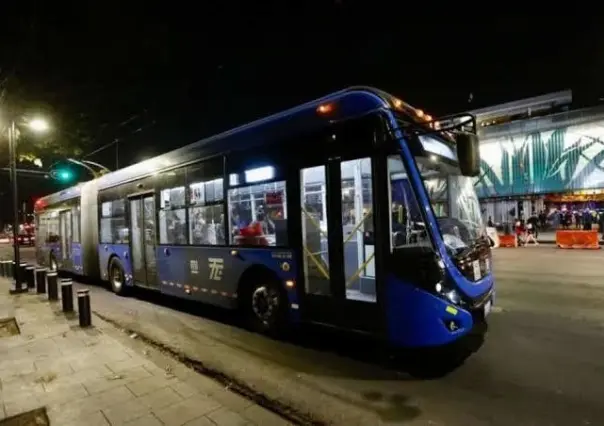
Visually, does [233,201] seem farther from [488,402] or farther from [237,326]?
[488,402]

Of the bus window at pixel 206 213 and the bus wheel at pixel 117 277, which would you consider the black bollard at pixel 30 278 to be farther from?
the bus window at pixel 206 213

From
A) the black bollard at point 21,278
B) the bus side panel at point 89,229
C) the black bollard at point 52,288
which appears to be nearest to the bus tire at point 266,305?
the black bollard at point 52,288

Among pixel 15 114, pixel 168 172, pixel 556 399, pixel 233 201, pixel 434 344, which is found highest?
pixel 15 114

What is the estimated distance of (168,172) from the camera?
28.8 ft

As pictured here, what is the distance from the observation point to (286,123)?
20.6 feet

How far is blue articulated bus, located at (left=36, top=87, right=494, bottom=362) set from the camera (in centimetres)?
475

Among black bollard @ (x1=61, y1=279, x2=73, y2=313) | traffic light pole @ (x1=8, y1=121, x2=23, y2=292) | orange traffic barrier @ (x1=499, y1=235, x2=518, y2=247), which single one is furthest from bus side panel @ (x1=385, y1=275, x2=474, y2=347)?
orange traffic barrier @ (x1=499, y1=235, x2=518, y2=247)

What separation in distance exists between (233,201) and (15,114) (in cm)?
721

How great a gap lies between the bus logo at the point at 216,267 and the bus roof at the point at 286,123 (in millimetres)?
1911

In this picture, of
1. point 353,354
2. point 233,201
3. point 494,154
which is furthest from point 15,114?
point 494,154

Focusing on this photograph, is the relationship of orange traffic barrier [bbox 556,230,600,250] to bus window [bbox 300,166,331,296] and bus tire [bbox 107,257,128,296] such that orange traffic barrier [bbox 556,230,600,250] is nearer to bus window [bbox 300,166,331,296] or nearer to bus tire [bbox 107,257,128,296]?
bus window [bbox 300,166,331,296]

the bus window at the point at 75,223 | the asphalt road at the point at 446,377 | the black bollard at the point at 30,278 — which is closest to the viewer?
the asphalt road at the point at 446,377

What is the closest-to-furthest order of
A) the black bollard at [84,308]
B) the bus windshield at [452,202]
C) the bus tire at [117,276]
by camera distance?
the bus windshield at [452,202]
the black bollard at [84,308]
the bus tire at [117,276]

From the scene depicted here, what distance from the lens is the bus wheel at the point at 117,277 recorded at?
1127cm
